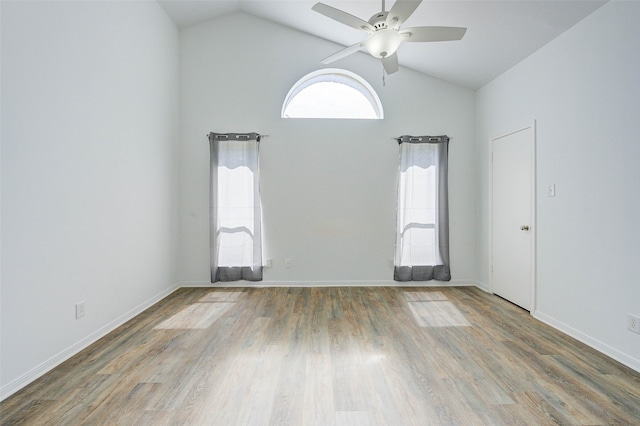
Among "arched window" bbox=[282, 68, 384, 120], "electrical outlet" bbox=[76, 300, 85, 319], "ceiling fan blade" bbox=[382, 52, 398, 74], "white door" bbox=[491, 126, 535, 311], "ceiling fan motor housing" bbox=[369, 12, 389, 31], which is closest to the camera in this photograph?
"ceiling fan motor housing" bbox=[369, 12, 389, 31]

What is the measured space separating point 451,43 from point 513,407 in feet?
11.4

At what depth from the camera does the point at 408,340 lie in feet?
8.19

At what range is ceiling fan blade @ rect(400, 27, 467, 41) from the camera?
6.95ft

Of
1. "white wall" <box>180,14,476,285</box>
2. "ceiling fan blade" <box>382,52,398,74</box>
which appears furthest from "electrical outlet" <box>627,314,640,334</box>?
"ceiling fan blade" <box>382,52,398,74</box>

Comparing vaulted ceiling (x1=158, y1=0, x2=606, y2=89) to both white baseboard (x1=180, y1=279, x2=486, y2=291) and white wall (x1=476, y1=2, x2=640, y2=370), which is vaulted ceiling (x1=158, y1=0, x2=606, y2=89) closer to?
white wall (x1=476, y1=2, x2=640, y2=370)

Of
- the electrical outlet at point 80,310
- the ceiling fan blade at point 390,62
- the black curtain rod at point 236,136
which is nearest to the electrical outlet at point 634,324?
the ceiling fan blade at point 390,62

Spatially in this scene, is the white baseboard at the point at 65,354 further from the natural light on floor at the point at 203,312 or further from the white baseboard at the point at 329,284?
the white baseboard at the point at 329,284

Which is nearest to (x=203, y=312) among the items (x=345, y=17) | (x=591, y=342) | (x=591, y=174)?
(x=345, y=17)

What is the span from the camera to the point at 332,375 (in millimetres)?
1972

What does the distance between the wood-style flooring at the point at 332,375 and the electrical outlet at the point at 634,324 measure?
29cm

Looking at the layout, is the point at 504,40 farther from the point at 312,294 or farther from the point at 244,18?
the point at 312,294

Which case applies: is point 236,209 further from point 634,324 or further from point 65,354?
point 634,324

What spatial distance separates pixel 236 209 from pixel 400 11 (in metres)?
2.98

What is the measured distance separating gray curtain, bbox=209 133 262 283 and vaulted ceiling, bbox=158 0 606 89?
1599mm
